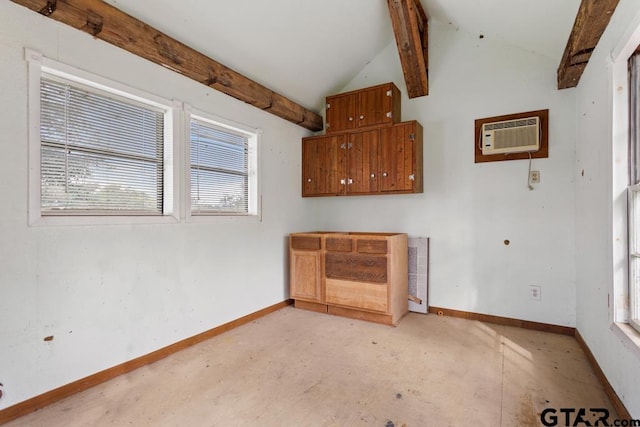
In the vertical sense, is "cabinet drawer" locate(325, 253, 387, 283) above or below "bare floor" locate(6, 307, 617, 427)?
above

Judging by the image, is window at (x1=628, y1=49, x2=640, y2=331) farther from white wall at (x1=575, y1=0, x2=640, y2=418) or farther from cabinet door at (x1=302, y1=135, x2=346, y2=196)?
cabinet door at (x1=302, y1=135, x2=346, y2=196)

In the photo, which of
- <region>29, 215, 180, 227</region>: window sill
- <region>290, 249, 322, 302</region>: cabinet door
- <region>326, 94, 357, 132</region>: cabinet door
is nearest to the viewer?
<region>29, 215, 180, 227</region>: window sill

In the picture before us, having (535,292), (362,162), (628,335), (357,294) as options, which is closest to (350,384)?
(357,294)

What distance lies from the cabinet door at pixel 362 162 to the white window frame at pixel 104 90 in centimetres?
196

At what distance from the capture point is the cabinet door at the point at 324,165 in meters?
3.86

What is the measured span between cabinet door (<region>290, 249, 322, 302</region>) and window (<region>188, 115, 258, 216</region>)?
2.60 ft

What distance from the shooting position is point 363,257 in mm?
3359

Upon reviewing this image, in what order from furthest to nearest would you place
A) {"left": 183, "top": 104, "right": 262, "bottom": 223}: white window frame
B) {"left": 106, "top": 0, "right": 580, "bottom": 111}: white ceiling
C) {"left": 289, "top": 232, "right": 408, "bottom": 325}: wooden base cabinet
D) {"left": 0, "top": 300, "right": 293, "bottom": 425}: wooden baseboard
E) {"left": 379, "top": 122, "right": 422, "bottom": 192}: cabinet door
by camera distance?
{"left": 379, "top": 122, "right": 422, "bottom": 192}: cabinet door < {"left": 289, "top": 232, "right": 408, "bottom": 325}: wooden base cabinet < {"left": 183, "top": 104, "right": 262, "bottom": 223}: white window frame < {"left": 106, "top": 0, "right": 580, "bottom": 111}: white ceiling < {"left": 0, "top": 300, "right": 293, "bottom": 425}: wooden baseboard

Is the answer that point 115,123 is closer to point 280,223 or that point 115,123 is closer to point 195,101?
point 195,101

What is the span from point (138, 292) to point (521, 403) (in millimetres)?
2734

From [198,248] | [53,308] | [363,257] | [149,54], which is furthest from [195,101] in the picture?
[363,257]

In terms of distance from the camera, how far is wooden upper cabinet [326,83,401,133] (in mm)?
3545

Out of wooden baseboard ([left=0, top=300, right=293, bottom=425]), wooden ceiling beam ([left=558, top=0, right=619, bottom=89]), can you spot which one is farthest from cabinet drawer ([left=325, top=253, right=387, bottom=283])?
wooden ceiling beam ([left=558, top=0, right=619, bottom=89])

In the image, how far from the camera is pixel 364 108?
145 inches
